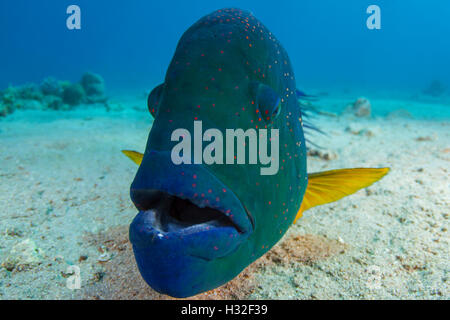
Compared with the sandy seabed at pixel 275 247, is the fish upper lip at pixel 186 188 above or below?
above

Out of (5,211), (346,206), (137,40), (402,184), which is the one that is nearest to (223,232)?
(346,206)

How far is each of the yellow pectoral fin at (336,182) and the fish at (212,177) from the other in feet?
→ 1.56

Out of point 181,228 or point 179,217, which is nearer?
point 181,228

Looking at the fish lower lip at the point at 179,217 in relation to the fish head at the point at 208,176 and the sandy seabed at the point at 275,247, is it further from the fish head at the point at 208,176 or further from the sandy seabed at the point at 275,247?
the sandy seabed at the point at 275,247

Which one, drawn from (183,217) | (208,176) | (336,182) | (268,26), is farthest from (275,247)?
(268,26)

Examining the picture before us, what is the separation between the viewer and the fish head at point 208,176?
92 cm

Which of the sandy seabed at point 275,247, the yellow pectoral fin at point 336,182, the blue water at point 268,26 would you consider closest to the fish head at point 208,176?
the yellow pectoral fin at point 336,182

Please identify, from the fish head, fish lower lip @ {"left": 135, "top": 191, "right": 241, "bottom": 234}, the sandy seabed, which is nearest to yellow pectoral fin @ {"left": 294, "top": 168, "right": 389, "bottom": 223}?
the sandy seabed

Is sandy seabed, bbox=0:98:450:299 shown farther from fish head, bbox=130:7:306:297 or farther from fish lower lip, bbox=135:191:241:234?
fish lower lip, bbox=135:191:241:234

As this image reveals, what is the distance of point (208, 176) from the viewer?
972 millimetres

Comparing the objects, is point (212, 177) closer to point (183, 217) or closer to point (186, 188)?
point (186, 188)

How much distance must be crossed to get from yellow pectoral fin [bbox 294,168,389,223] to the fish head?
0.59m

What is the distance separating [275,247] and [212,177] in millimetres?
1403
